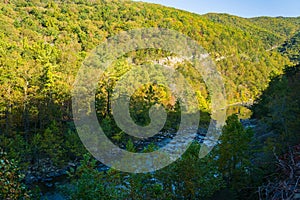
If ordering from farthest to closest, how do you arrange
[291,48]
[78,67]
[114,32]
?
[291,48], [114,32], [78,67]

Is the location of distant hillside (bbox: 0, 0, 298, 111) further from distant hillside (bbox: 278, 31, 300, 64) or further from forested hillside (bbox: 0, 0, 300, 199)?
distant hillside (bbox: 278, 31, 300, 64)

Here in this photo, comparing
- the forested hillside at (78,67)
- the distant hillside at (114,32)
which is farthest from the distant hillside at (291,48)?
the distant hillside at (114,32)

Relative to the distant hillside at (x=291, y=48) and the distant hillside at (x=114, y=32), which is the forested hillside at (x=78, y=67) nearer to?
the distant hillside at (x=114, y=32)

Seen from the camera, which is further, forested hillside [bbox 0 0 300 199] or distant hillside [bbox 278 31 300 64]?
distant hillside [bbox 278 31 300 64]

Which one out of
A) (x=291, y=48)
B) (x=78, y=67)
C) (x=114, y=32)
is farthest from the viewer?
(x=291, y=48)

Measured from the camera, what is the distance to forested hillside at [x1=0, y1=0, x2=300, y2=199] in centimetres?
2159

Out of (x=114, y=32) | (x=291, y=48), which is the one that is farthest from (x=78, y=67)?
(x=291, y=48)

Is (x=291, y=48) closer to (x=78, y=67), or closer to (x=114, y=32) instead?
(x=114, y=32)

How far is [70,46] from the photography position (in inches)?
2798

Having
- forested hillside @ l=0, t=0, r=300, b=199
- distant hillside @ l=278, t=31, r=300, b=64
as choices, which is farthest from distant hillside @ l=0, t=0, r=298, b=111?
distant hillside @ l=278, t=31, r=300, b=64

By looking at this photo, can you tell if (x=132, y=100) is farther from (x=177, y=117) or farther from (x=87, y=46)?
(x=87, y=46)

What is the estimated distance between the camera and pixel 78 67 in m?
43.6

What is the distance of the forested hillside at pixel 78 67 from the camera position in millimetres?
21594

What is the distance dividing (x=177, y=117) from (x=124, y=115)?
12.1 m
